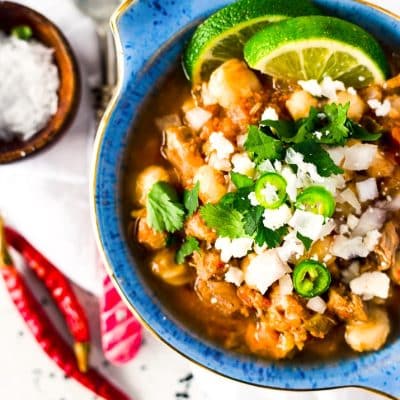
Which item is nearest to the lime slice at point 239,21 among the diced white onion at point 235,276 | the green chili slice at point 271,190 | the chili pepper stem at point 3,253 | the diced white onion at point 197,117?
the diced white onion at point 197,117

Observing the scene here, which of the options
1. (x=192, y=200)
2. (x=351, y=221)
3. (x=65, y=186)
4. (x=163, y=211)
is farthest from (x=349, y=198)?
(x=65, y=186)

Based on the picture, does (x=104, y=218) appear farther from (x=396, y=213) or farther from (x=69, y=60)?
(x=396, y=213)

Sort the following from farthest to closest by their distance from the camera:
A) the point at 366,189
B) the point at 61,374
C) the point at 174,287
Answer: the point at 61,374, the point at 174,287, the point at 366,189

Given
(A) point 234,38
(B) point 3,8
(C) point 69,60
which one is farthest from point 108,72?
(A) point 234,38

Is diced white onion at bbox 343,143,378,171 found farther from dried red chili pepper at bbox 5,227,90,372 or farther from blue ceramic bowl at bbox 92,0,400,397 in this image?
dried red chili pepper at bbox 5,227,90,372

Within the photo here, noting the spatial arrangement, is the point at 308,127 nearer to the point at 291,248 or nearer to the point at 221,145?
the point at 221,145
